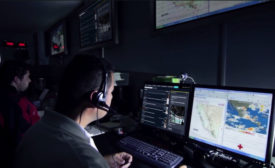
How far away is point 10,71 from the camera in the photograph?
6.14 ft

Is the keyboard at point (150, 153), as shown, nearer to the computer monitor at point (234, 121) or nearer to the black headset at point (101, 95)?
the computer monitor at point (234, 121)

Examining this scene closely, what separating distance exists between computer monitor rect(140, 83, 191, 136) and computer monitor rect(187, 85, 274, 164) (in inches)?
2.7

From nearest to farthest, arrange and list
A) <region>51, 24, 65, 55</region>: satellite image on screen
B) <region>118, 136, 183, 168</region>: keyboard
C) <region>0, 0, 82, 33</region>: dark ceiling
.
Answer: <region>118, 136, 183, 168</region>: keyboard → <region>0, 0, 82, 33</region>: dark ceiling → <region>51, 24, 65, 55</region>: satellite image on screen

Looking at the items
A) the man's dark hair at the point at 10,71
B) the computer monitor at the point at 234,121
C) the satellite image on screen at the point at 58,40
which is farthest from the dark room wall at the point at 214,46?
the satellite image on screen at the point at 58,40

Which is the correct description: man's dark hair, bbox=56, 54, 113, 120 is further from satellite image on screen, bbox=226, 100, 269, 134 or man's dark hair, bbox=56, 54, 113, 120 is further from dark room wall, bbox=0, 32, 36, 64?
dark room wall, bbox=0, 32, 36, 64

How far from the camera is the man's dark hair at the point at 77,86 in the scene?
75 centimetres

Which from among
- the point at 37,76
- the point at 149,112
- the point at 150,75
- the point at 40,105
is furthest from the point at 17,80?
the point at 37,76

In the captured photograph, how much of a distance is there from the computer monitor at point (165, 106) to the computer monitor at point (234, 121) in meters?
0.07

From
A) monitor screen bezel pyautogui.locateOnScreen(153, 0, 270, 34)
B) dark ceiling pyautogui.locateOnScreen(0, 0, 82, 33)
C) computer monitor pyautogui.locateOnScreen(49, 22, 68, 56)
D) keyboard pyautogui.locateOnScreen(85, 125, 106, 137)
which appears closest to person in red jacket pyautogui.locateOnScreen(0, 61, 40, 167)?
keyboard pyautogui.locateOnScreen(85, 125, 106, 137)

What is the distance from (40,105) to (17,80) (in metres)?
0.99

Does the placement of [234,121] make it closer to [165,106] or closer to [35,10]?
[165,106]

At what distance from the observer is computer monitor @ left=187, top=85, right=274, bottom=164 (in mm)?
742

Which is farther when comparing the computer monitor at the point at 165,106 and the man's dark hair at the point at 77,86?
the computer monitor at the point at 165,106

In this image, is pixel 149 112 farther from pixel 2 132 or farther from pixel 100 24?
pixel 100 24
